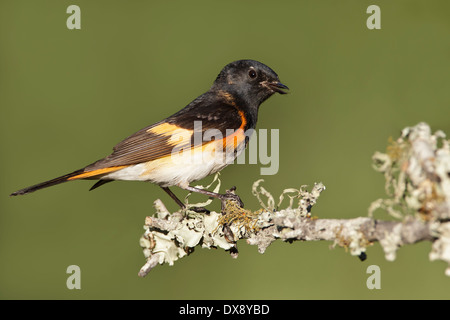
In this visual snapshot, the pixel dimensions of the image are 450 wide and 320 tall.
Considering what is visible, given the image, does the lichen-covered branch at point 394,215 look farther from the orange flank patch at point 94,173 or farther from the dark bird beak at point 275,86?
the dark bird beak at point 275,86

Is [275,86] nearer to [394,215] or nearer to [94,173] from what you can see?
[94,173]

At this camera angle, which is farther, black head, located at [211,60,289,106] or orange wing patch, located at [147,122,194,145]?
black head, located at [211,60,289,106]

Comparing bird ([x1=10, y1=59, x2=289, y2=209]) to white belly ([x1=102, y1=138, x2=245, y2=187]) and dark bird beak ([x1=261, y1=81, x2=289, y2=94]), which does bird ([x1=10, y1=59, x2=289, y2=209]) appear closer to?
white belly ([x1=102, y1=138, x2=245, y2=187])

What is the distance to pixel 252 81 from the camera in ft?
11.7

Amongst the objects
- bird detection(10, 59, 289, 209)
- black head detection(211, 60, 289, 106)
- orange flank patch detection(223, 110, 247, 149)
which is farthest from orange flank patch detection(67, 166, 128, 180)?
black head detection(211, 60, 289, 106)

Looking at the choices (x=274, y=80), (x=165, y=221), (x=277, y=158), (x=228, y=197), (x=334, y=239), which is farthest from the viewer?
(x=277, y=158)

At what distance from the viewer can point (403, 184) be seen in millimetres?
1710

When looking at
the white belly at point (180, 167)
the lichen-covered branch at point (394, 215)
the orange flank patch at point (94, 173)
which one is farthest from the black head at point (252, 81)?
the lichen-covered branch at point (394, 215)

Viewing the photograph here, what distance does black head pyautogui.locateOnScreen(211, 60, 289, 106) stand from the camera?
3520 millimetres

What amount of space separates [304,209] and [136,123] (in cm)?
242

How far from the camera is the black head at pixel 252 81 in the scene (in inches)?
139

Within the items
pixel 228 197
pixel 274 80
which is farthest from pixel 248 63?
pixel 228 197

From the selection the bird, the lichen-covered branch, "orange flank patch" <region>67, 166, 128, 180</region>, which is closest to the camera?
the lichen-covered branch

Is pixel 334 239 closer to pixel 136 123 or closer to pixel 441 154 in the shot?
pixel 441 154
